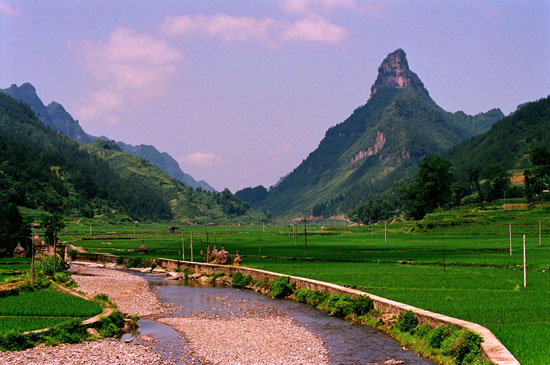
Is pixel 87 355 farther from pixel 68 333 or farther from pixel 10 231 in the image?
pixel 10 231

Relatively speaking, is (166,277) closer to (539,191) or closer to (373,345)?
(373,345)

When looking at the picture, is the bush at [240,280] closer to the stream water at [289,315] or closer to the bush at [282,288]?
the stream water at [289,315]

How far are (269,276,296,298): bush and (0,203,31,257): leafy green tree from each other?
44.7 metres

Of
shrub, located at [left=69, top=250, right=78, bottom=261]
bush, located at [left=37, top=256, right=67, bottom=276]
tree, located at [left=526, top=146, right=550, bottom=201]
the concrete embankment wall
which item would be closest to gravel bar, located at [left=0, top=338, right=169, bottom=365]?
the concrete embankment wall

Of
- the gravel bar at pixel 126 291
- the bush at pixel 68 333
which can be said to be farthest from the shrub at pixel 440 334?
the gravel bar at pixel 126 291

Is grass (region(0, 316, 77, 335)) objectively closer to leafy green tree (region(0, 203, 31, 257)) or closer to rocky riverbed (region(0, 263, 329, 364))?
rocky riverbed (region(0, 263, 329, 364))

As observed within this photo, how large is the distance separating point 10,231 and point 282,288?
168ft

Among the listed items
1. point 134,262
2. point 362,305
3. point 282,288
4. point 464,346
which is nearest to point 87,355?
point 464,346

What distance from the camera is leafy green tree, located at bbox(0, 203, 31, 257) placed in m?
76.6

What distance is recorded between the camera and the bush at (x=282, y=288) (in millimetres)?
42688

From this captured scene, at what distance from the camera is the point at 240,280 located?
52.4 meters

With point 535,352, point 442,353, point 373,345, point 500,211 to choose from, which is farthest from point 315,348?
point 500,211

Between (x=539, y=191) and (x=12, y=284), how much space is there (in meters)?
144

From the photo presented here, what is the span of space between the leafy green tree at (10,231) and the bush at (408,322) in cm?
6139
